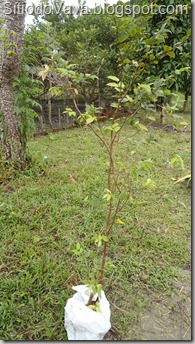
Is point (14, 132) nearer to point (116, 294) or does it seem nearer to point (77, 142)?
point (77, 142)

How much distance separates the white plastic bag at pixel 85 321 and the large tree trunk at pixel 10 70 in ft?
5.60

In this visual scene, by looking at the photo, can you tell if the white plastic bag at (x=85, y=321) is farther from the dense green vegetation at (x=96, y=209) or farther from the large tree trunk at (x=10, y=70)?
the large tree trunk at (x=10, y=70)

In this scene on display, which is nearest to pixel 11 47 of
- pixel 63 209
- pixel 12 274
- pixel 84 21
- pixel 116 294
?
pixel 63 209

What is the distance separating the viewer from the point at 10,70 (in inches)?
85.0

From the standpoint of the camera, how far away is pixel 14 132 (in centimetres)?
234

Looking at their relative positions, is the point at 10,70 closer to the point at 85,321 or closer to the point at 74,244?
the point at 74,244

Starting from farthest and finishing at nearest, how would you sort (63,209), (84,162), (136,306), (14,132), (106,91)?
(106,91) → (84,162) → (14,132) → (63,209) → (136,306)

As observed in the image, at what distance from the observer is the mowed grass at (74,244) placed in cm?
120

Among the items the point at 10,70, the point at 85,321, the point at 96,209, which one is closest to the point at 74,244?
the point at 96,209

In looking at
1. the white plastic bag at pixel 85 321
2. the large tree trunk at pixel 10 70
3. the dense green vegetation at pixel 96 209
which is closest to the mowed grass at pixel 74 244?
the dense green vegetation at pixel 96 209

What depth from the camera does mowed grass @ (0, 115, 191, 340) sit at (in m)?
1.20

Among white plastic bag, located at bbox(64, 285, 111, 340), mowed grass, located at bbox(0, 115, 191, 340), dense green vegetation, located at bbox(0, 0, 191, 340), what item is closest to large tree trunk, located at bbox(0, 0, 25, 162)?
dense green vegetation, located at bbox(0, 0, 191, 340)

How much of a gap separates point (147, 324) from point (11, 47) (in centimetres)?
233

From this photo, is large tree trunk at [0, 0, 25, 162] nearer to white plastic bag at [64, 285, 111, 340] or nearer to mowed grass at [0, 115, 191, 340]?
mowed grass at [0, 115, 191, 340]
